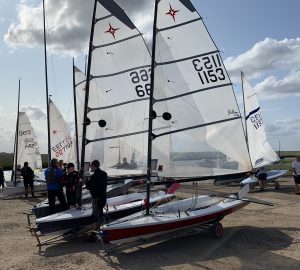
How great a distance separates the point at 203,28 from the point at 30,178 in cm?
1121

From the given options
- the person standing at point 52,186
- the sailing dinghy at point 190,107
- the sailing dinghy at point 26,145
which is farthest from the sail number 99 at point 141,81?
the sailing dinghy at point 26,145

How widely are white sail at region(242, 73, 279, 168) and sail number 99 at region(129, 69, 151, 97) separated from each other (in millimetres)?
8998

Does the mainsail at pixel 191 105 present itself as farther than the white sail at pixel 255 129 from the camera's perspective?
No

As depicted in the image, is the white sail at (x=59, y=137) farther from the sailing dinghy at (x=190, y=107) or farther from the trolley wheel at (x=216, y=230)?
the trolley wheel at (x=216, y=230)

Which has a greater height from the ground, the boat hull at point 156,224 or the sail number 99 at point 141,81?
the sail number 99 at point 141,81

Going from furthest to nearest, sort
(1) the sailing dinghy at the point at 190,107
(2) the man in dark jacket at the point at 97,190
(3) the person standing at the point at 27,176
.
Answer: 1. (3) the person standing at the point at 27,176
2. (1) the sailing dinghy at the point at 190,107
3. (2) the man in dark jacket at the point at 97,190

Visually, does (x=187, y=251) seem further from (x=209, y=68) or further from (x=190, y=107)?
(x=209, y=68)

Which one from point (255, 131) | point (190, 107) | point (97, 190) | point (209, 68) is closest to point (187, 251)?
point (97, 190)

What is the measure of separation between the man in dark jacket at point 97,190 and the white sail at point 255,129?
11054 millimetres

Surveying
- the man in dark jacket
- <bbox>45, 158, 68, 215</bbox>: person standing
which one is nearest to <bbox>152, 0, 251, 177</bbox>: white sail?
the man in dark jacket

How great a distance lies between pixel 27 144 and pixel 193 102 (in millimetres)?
14927

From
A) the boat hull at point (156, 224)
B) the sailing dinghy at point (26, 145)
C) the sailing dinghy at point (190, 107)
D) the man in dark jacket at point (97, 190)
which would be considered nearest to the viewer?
the boat hull at point (156, 224)

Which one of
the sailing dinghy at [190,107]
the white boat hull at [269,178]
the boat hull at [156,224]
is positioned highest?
the sailing dinghy at [190,107]

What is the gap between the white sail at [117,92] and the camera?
10297 millimetres
